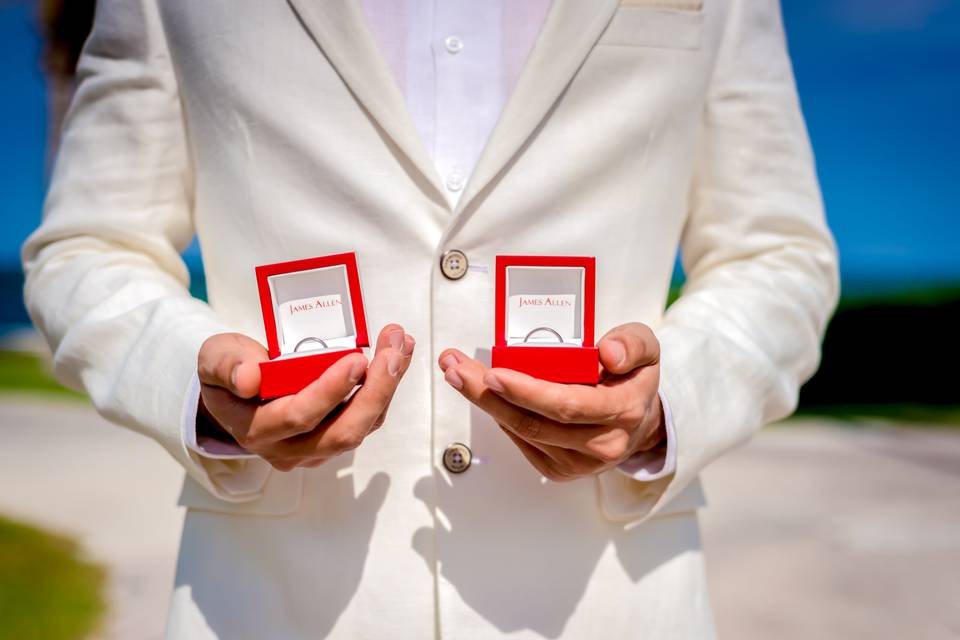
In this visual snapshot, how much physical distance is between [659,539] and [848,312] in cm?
979

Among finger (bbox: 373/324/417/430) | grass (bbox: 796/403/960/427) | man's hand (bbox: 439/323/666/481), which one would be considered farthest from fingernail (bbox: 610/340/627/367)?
grass (bbox: 796/403/960/427)

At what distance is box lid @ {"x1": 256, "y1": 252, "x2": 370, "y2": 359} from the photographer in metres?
1.15

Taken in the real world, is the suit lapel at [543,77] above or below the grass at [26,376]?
above

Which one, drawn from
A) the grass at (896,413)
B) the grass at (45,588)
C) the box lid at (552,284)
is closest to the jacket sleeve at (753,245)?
the box lid at (552,284)

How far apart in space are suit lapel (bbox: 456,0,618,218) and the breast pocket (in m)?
0.03

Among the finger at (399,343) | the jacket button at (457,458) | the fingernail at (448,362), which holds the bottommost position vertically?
the jacket button at (457,458)

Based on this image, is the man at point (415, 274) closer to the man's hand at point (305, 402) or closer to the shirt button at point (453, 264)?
the shirt button at point (453, 264)

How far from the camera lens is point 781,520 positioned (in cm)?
541

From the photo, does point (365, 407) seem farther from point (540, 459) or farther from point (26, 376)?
point (26, 376)

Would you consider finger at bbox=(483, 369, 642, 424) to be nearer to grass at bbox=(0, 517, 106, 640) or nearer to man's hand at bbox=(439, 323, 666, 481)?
man's hand at bbox=(439, 323, 666, 481)

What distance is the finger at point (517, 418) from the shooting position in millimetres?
1005

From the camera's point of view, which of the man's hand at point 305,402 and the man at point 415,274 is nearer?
the man's hand at point 305,402

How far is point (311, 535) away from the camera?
4.12 ft

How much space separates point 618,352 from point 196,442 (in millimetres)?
632
